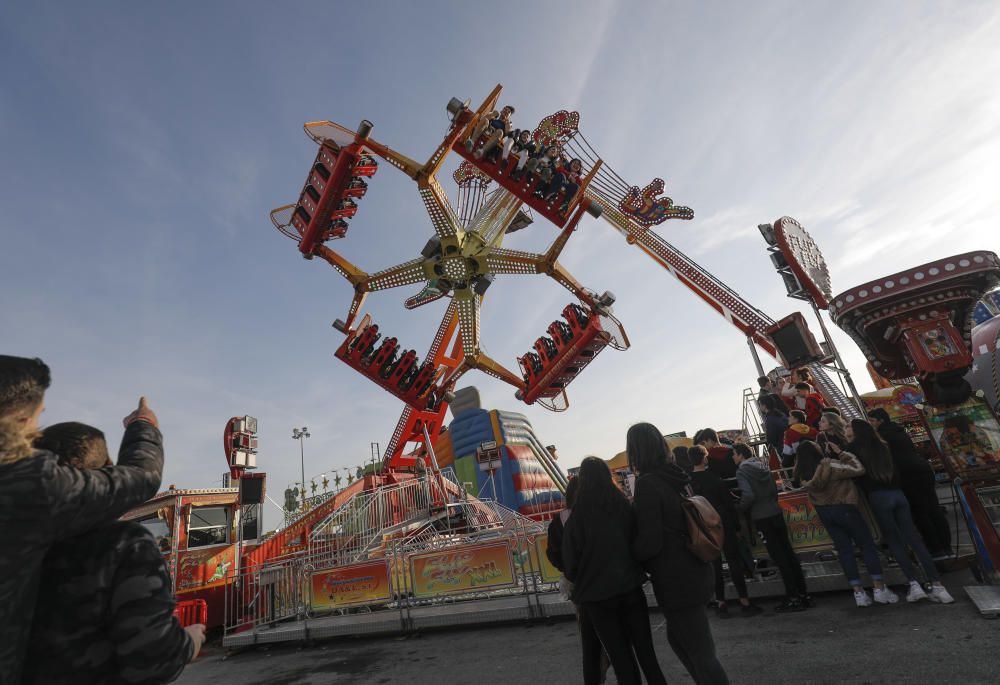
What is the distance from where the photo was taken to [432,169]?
1540 cm

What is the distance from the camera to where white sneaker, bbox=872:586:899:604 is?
4785 millimetres

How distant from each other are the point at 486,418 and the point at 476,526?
47.9ft

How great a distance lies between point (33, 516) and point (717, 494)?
18.6 feet

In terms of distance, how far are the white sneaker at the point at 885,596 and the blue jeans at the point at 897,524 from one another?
263mm

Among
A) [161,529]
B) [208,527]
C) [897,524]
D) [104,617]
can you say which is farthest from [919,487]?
[161,529]

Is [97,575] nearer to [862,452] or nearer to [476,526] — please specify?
[862,452]

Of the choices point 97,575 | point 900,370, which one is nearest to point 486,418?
point 900,370

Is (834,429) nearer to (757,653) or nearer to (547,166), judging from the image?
(757,653)

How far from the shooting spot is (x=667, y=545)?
288cm

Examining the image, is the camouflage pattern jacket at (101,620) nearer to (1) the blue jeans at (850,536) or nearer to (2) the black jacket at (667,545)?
(2) the black jacket at (667,545)

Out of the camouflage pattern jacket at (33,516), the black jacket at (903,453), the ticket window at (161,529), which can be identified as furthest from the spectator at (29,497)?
the ticket window at (161,529)

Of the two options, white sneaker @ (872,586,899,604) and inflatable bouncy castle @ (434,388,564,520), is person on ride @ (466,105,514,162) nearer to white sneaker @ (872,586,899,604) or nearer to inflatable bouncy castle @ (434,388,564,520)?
white sneaker @ (872,586,899,604)

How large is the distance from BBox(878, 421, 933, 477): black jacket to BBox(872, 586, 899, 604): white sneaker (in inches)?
56.1

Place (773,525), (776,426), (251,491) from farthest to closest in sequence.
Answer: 1. (251,491)
2. (776,426)
3. (773,525)
